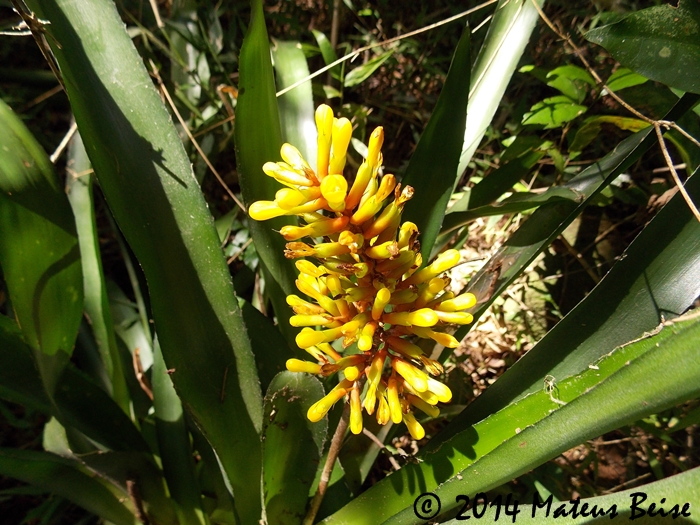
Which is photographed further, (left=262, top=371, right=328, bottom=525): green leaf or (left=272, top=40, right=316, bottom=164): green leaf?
(left=272, top=40, right=316, bottom=164): green leaf

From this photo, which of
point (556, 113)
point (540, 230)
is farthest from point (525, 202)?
point (556, 113)

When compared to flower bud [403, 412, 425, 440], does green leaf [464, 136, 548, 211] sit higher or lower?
higher

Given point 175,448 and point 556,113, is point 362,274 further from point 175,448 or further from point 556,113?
point 556,113

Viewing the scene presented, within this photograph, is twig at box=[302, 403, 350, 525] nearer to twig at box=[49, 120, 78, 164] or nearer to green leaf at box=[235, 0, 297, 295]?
green leaf at box=[235, 0, 297, 295]

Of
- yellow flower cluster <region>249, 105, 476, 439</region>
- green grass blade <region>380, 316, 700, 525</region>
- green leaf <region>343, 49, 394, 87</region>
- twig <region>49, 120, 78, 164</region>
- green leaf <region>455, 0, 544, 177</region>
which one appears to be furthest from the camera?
green leaf <region>343, 49, 394, 87</region>

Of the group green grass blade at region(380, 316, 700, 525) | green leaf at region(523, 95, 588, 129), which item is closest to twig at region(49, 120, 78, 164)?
green grass blade at region(380, 316, 700, 525)

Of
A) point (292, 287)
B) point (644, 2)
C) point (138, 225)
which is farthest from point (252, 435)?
point (644, 2)

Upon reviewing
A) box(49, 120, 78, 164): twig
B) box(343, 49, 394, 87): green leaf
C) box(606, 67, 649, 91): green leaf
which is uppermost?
box(343, 49, 394, 87): green leaf

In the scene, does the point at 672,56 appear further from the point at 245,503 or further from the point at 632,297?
the point at 245,503
